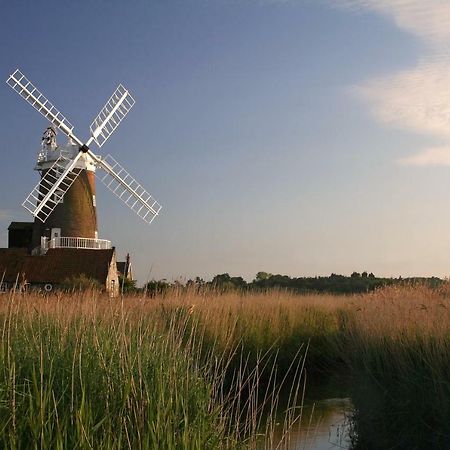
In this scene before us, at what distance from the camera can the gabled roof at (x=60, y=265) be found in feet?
101

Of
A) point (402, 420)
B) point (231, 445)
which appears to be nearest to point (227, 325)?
point (402, 420)

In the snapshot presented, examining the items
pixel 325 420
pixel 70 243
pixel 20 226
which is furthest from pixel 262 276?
pixel 325 420

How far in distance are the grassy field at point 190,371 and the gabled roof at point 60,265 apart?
15847 mm

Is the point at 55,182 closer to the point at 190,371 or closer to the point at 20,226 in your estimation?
the point at 20,226

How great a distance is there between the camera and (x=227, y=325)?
12250 millimetres

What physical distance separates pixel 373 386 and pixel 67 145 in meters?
25.7

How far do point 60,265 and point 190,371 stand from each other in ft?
84.3

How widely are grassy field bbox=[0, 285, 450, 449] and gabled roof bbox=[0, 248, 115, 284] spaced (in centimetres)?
1585

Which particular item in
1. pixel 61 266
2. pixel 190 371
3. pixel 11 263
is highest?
pixel 11 263

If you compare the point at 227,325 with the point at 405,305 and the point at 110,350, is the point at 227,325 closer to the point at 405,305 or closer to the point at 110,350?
the point at 405,305

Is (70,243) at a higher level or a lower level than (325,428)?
higher

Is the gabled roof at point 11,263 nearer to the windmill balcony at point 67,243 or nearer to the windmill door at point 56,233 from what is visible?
the windmill balcony at point 67,243

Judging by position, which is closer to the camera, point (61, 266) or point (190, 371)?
point (190, 371)

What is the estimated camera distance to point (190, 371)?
20.4 ft
